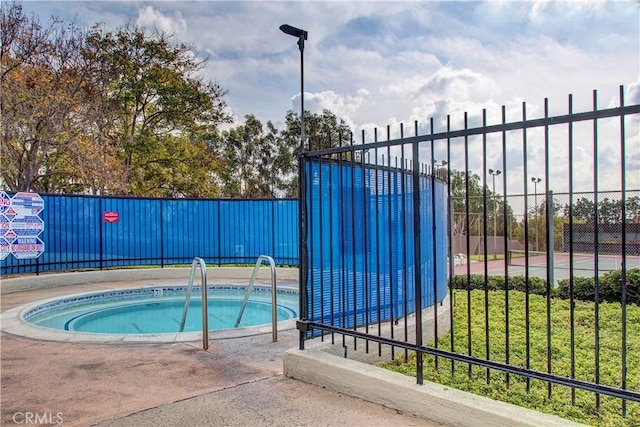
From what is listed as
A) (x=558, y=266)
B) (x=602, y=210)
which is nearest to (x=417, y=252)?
(x=602, y=210)

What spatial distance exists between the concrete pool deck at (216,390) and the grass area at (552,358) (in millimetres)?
451

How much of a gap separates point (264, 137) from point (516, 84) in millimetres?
20576

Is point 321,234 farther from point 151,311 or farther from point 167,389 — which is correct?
point 151,311

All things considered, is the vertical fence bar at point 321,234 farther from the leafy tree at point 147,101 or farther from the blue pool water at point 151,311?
the leafy tree at point 147,101

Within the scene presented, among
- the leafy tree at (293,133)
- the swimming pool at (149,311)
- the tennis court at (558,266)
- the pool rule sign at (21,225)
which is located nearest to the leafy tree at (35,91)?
the pool rule sign at (21,225)

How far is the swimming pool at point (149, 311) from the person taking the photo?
716cm

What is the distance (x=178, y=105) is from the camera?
58.1ft

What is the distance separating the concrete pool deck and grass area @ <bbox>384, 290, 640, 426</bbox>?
1.48ft

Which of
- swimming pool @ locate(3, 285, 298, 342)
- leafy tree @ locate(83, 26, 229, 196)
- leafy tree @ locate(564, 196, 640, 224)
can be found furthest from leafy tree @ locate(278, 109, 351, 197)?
leafy tree @ locate(564, 196, 640, 224)

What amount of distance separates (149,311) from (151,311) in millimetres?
37

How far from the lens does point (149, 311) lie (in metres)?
8.59

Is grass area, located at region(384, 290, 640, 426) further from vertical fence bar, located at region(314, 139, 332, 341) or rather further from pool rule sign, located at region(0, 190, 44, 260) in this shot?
pool rule sign, located at region(0, 190, 44, 260)

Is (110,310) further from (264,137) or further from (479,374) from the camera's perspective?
(264,137)

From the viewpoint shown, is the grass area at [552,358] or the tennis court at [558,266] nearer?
the grass area at [552,358]
